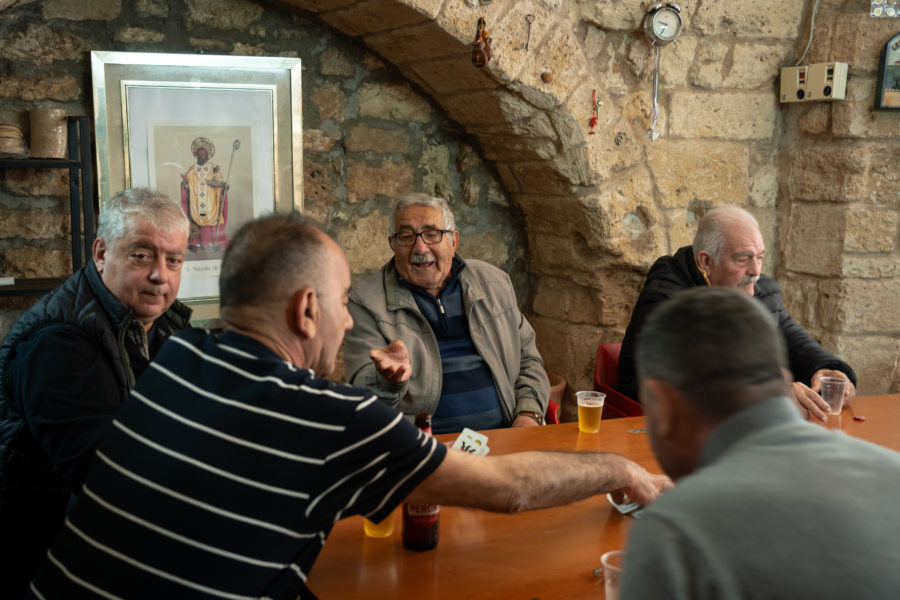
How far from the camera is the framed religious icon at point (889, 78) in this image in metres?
3.33

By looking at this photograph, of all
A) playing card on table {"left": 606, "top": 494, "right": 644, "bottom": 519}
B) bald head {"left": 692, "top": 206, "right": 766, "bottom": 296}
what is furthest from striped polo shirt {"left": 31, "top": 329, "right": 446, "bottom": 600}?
bald head {"left": 692, "top": 206, "right": 766, "bottom": 296}

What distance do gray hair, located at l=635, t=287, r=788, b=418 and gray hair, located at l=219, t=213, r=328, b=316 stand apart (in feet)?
2.04

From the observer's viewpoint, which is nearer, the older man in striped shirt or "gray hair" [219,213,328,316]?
the older man in striped shirt

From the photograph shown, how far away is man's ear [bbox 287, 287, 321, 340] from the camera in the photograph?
1.35 m

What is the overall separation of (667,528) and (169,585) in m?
0.76

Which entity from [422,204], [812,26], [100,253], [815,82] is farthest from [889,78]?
[100,253]

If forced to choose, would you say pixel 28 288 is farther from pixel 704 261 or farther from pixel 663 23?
pixel 663 23

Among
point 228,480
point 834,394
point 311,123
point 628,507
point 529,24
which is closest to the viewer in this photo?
point 228,480

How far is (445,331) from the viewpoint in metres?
2.80

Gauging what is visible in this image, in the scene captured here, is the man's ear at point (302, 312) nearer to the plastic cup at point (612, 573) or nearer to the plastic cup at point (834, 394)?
the plastic cup at point (612, 573)

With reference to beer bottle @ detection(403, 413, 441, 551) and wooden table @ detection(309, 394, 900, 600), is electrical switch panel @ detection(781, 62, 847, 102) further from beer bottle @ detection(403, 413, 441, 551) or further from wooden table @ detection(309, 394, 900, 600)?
beer bottle @ detection(403, 413, 441, 551)

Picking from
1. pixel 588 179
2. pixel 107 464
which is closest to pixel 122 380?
pixel 107 464

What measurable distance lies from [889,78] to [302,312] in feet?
10.0

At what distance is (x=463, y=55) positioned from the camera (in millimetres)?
3104
